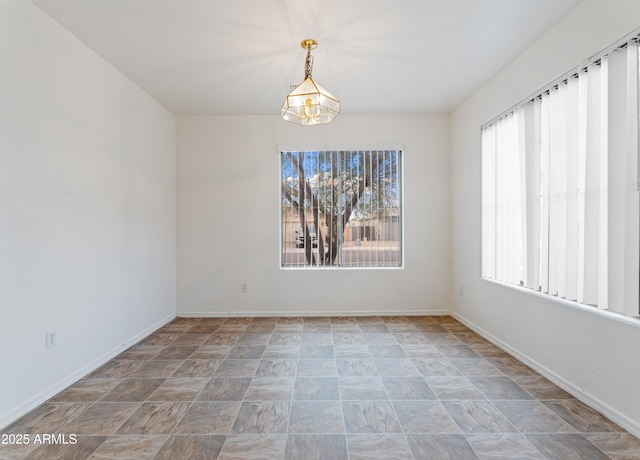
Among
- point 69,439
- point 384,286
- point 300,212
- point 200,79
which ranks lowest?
point 69,439

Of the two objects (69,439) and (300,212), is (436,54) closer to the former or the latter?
(300,212)

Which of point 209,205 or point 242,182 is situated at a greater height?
point 242,182

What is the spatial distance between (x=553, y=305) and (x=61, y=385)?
3.66 m

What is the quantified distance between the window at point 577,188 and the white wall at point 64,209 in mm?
3637

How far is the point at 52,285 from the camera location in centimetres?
230

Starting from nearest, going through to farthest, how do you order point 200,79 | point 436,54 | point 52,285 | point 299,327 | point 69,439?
point 69,439 → point 52,285 → point 436,54 → point 200,79 → point 299,327

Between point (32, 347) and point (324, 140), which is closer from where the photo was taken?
point (32, 347)

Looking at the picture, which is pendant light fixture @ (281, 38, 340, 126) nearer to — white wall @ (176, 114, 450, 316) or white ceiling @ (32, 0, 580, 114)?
white ceiling @ (32, 0, 580, 114)

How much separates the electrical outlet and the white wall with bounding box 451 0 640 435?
143 inches

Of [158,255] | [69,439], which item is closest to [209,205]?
[158,255]

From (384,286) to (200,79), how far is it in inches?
128

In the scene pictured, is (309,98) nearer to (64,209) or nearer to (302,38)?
(302,38)

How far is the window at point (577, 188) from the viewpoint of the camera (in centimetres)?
189

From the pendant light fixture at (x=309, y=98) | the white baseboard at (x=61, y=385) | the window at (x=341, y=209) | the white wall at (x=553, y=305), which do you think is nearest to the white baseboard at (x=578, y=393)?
the white wall at (x=553, y=305)
